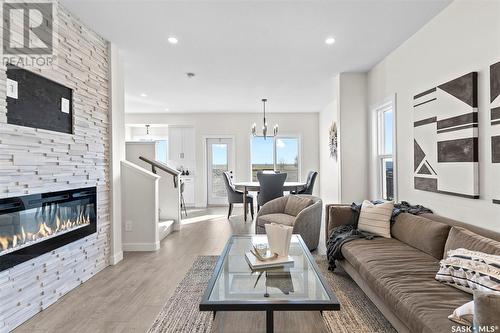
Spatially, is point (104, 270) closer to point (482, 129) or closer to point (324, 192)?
point (482, 129)

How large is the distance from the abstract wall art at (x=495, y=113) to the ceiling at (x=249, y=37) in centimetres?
93

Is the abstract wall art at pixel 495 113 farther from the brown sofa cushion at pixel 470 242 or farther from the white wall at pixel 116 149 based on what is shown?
the white wall at pixel 116 149

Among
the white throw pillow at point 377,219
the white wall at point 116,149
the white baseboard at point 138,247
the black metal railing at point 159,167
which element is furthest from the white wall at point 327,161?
the white wall at point 116,149

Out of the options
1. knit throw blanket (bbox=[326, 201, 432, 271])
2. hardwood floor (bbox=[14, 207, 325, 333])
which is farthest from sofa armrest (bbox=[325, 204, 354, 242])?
hardwood floor (bbox=[14, 207, 325, 333])

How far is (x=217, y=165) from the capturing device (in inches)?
331

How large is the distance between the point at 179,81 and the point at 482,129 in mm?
4314

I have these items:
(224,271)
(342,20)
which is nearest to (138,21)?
(342,20)

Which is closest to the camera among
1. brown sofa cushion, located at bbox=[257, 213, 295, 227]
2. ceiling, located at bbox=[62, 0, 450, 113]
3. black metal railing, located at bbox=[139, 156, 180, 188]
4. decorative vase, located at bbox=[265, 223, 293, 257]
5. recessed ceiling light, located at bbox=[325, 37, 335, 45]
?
decorative vase, located at bbox=[265, 223, 293, 257]

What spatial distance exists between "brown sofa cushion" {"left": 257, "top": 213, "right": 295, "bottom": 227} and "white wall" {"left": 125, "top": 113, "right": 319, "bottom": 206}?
13.0 feet

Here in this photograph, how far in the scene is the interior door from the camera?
8.36 m

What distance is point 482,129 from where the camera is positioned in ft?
7.74

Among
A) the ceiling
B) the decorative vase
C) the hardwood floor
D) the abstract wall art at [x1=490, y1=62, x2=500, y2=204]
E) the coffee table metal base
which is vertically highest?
the ceiling

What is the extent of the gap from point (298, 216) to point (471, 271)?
2.19m

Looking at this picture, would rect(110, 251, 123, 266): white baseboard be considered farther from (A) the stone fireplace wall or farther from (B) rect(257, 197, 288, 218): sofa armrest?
(B) rect(257, 197, 288, 218): sofa armrest
